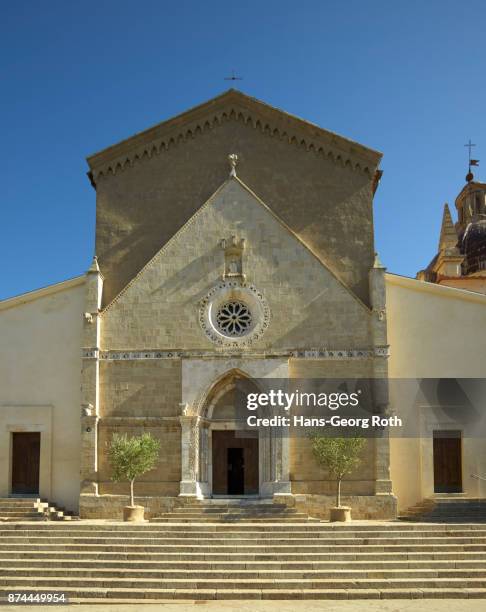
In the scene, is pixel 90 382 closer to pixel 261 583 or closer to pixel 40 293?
pixel 40 293

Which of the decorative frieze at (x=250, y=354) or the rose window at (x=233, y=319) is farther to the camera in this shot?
the rose window at (x=233, y=319)

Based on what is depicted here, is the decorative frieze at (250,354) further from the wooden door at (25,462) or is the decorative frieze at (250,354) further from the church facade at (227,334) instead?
the wooden door at (25,462)

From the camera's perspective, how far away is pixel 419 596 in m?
16.7

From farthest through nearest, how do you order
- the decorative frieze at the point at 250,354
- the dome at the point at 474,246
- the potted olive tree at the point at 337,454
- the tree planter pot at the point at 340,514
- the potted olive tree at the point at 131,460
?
the dome at the point at 474,246 → the decorative frieze at the point at 250,354 → the potted olive tree at the point at 337,454 → the potted olive tree at the point at 131,460 → the tree planter pot at the point at 340,514

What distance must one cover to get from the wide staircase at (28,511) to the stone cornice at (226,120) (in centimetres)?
1088

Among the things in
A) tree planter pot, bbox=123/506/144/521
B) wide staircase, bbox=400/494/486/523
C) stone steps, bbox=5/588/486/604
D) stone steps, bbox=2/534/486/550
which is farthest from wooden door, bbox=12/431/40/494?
wide staircase, bbox=400/494/486/523

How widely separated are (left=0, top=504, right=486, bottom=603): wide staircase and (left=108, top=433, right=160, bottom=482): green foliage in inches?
86.9

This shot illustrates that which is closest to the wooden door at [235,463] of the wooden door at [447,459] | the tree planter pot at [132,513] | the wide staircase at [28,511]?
the tree planter pot at [132,513]

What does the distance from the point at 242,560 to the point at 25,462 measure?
999 centimetres

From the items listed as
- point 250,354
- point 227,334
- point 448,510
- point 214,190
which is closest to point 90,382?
point 227,334

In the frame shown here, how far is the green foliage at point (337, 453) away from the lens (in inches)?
898

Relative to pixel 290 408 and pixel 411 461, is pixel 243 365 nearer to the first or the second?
pixel 290 408

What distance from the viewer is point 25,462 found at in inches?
1006

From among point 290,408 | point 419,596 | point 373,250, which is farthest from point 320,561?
point 373,250
